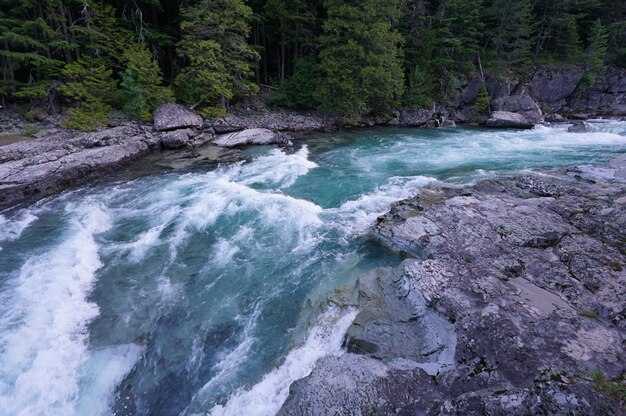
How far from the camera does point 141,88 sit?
655 inches

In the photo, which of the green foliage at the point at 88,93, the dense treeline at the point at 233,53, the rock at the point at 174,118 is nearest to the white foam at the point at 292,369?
the rock at the point at 174,118

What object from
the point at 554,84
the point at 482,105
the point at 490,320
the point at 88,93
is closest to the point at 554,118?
the point at 482,105

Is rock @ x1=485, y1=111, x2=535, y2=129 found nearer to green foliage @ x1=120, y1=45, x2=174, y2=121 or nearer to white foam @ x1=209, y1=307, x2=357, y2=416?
green foliage @ x1=120, y1=45, x2=174, y2=121

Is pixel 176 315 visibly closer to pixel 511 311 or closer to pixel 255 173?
pixel 511 311

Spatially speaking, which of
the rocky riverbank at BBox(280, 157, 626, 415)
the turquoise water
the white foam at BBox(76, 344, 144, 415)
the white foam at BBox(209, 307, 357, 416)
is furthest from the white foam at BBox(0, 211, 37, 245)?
the rocky riverbank at BBox(280, 157, 626, 415)

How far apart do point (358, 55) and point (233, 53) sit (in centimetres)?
765

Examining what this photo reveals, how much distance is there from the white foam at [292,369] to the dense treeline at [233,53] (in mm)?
16462

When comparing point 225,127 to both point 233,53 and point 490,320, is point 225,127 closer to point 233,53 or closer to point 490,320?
point 233,53

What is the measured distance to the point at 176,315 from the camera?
5824 millimetres

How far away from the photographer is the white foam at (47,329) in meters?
4.44

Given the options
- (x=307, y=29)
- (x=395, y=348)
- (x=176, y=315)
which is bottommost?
(x=176, y=315)

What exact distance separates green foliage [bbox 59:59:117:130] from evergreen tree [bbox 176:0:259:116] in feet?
12.7

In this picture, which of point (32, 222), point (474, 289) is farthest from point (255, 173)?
point (474, 289)

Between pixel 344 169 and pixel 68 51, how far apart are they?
17.5 meters
